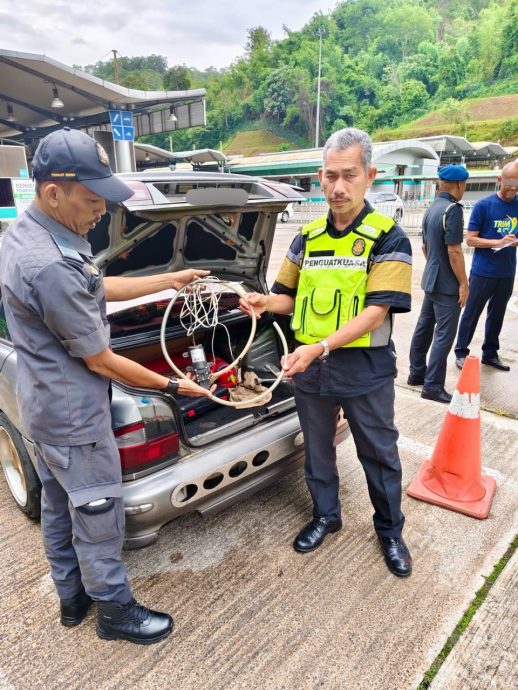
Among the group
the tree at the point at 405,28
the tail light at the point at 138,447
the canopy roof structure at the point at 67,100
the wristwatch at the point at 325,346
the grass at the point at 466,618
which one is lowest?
the grass at the point at 466,618

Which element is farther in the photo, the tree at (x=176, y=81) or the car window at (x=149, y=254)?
the tree at (x=176, y=81)

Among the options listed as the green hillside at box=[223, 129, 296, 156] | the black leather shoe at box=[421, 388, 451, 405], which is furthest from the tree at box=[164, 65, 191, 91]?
the black leather shoe at box=[421, 388, 451, 405]

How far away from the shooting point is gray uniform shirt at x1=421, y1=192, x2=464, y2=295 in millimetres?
3719

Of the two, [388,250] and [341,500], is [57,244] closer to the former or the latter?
[388,250]

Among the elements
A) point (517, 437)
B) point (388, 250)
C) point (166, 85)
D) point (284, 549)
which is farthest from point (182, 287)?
point (166, 85)

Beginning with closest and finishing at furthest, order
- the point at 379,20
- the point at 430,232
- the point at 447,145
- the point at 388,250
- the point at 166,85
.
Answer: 1. the point at 388,250
2. the point at 430,232
3. the point at 447,145
4. the point at 166,85
5. the point at 379,20

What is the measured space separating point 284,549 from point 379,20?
11167 centimetres

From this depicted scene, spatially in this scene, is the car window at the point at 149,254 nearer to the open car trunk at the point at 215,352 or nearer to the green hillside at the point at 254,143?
the open car trunk at the point at 215,352

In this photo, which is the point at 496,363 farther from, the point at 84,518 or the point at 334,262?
the point at 84,518

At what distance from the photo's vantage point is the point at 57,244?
4.91 feet

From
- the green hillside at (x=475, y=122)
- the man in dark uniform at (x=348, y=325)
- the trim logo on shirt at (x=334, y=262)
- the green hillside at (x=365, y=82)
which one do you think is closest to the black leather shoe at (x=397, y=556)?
the man in dark uniform at (x=348, y=325)

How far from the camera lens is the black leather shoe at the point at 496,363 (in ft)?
15.4

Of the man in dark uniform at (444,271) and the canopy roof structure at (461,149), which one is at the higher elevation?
the canopy roof structure at (461,149)

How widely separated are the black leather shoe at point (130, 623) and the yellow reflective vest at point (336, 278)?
134 centimetres
